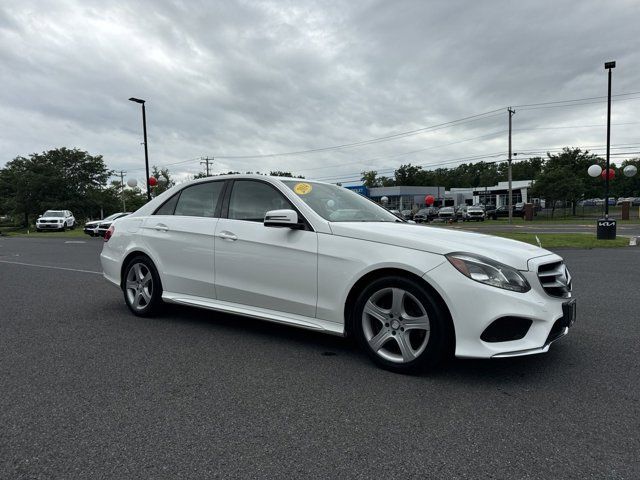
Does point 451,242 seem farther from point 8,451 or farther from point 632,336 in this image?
point 8,451

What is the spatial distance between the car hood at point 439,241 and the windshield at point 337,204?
10.4 inches

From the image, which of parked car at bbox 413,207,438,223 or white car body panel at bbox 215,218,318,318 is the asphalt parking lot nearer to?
white car body panel at bbox 215,218,318,318

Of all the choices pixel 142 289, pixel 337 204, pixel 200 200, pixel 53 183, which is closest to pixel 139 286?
pixel 142 289

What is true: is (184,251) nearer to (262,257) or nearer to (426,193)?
(262,257)

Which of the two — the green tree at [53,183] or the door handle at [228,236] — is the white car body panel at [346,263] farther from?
the green tree at [53,183]

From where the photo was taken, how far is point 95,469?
229cm

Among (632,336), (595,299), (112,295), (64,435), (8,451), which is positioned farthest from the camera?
(112,295)

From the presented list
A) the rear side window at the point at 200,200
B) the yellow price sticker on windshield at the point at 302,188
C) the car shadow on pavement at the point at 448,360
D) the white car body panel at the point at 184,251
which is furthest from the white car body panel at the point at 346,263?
the rear side window at the point at 200,200

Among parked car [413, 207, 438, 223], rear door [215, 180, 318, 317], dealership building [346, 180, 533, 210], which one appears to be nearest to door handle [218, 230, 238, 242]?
rear door [215, 180, 318, 317]

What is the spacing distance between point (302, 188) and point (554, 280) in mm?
2352

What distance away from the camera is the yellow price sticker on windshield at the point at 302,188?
441 cm

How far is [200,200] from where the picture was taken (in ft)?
16.4

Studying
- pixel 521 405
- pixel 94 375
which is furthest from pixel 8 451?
pixel 521 405

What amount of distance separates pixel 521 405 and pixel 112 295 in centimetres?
598
